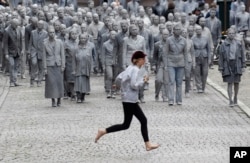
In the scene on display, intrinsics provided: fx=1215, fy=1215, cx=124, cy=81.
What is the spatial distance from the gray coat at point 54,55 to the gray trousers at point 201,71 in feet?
16.0

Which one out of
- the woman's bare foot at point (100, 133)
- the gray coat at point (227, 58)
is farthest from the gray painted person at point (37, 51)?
the woman's bare foot at point (100, 133)

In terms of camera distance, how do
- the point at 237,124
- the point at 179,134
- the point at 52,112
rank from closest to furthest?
the point at 179,134
the point at 237,124
the point at 52,112

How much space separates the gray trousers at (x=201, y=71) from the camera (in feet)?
109

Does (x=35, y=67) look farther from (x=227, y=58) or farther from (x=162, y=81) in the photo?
(x=227, y=58)

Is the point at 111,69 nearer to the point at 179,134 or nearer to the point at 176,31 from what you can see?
the point at 176,31

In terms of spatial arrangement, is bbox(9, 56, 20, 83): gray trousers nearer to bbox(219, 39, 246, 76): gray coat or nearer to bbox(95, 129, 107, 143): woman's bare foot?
bbox(219, 39, 246, 76): gray coat

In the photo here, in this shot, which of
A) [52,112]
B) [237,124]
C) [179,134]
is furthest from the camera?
[52,112]

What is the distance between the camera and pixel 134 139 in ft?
75.9

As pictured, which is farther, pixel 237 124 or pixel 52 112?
pixel 52 112

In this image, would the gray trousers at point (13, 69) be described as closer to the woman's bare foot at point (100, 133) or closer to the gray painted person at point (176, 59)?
the gray painted person at point (176, 59)

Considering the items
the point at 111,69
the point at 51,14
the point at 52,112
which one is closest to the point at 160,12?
the point at 51,14

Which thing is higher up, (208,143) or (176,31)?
(176,31)

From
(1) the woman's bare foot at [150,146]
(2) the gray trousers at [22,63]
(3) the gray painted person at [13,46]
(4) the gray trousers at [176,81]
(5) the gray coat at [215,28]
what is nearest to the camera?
(1) the woman's bare foot at [150,146]

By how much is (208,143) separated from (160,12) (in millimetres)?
25512
